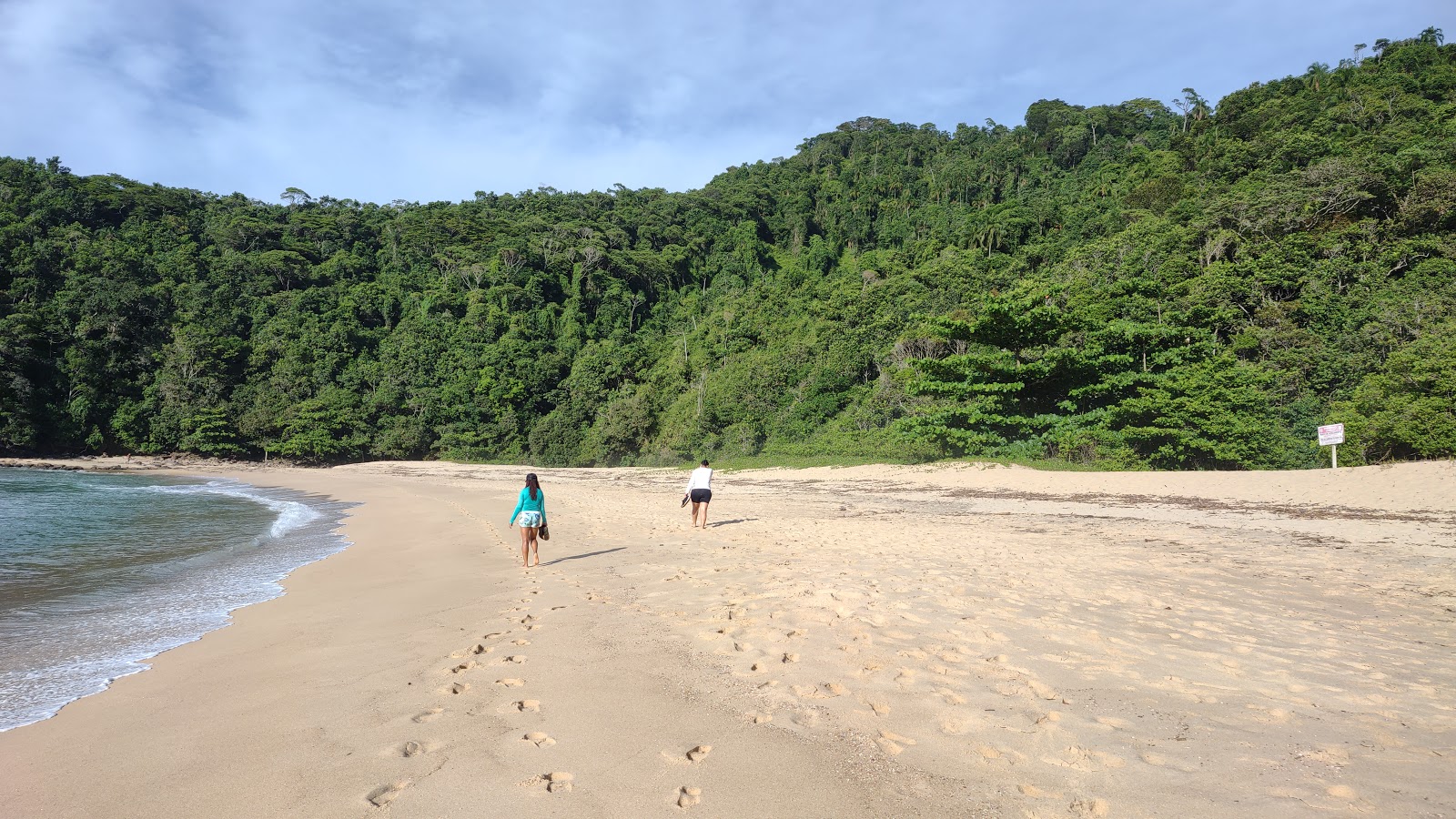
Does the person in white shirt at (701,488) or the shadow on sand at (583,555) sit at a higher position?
the person in white shirt at (701,488)

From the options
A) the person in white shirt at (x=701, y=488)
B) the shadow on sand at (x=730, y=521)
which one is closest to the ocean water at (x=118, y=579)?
the person in white shirt at (x=701, y=488)

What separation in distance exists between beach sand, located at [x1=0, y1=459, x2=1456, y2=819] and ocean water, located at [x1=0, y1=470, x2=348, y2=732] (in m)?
0.47

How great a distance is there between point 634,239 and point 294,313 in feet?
130

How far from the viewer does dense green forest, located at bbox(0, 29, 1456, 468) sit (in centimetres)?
2172

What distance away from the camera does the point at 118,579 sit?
836 centimetres

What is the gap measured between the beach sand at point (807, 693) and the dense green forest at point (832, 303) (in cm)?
1399

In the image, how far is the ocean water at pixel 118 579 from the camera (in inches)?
187

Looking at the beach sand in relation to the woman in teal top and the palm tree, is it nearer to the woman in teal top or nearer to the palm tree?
the woman in teal top

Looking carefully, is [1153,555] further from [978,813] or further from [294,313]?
[294,313]

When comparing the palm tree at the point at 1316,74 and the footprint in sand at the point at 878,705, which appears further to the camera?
the palm tree at the point at 1316,74

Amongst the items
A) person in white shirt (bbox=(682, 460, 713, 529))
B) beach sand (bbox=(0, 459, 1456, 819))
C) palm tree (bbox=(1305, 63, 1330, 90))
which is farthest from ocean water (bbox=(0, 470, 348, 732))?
palm tree (bbox=(1305, 63, 1330, 90))

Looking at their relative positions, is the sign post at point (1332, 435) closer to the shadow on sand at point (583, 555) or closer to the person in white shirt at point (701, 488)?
the person in white shirt at point (701, 488)

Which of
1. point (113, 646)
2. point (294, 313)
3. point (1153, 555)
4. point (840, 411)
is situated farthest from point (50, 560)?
point (294, 313)

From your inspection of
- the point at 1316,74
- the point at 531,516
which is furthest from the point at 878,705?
the point at 1316,74
